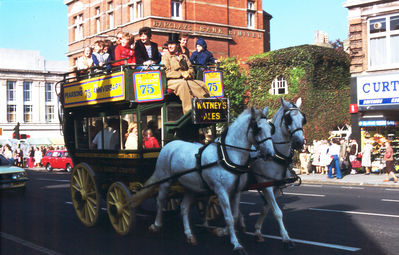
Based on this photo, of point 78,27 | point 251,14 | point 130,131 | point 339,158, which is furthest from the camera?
point 78,27

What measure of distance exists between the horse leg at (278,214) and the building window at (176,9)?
30.8 m

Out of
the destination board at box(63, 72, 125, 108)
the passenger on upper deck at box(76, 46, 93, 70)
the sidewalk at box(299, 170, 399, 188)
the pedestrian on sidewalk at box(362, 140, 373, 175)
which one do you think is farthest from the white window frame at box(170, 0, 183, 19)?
the destination board at box(63, 72, 125, 108)

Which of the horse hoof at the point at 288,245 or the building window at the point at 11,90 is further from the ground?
the building window at the point at 11,90

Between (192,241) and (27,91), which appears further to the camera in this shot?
(27,91)

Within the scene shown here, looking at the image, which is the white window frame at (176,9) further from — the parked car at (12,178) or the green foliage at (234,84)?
the parked car at (12,178)

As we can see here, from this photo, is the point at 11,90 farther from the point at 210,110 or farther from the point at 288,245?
the point at 288,245

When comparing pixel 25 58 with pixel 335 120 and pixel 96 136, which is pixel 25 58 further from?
pixel 96 136

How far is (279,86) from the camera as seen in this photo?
31.4 m

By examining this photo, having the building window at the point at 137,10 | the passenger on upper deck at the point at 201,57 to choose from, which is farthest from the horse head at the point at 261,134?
the building window at the point at 137,10

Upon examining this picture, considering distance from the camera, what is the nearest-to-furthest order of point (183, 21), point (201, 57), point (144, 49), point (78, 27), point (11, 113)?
point (144, 49) < point (201, 57) < point (183, 21) < point (78, 27) < point (11, 113)

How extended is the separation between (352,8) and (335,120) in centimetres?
692

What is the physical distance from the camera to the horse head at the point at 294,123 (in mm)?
7754

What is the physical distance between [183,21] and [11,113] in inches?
1753

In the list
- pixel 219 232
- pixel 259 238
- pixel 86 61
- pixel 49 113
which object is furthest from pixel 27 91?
pixel 259 238
